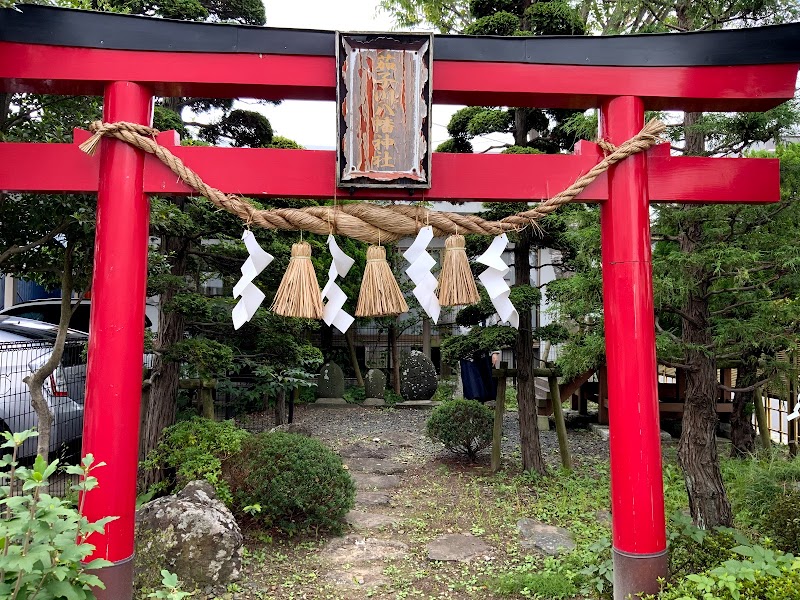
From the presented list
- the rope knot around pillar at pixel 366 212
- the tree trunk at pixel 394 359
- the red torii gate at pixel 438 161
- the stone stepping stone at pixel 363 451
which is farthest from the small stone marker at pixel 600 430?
the rope knot around pillar at pixel 366 212

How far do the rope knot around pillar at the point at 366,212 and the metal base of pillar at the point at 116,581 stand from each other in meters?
2.13

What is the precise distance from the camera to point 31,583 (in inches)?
90.3

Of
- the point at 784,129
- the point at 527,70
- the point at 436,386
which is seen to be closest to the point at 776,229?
the point at 784,129

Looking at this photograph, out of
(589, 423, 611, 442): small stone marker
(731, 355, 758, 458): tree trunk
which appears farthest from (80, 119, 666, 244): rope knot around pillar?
(589, 423, 611, 442): small stone marker

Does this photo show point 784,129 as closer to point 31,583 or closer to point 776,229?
point 776,229

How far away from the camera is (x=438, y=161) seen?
367 centimetres

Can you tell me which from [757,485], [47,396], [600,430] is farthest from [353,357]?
[757,485]

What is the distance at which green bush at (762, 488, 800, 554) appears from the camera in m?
4.34

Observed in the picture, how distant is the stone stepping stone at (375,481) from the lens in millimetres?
7507

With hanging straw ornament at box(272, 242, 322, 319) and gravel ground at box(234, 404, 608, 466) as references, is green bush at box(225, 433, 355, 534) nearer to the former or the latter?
hanging straw ornament at box(272, 242, 322, 319)

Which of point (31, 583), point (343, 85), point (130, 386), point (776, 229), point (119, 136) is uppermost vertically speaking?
point (343, 85)

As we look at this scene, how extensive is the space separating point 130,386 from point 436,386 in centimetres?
1185

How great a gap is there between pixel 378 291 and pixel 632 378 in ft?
5.51

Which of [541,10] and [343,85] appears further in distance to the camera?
[541,10]
